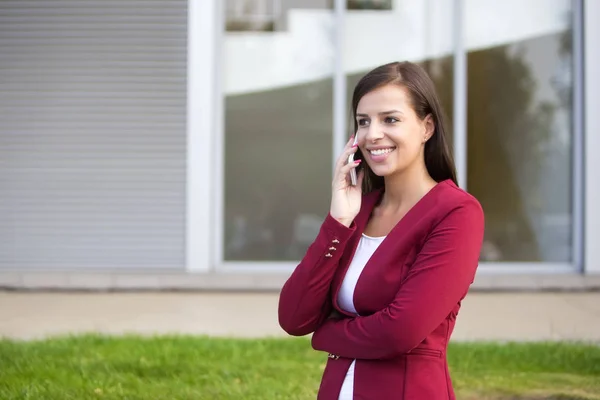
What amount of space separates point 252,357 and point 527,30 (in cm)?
586

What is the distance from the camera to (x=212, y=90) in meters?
9.52

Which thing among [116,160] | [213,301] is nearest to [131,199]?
[116,160]

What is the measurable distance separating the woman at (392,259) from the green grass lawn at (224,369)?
2.21 metres

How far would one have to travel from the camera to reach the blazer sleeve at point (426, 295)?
2123 mm

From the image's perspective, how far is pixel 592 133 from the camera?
9508mm

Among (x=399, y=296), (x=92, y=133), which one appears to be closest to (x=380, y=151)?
(x=399, y=296)

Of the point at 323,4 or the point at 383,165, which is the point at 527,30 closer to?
the point at 323,4

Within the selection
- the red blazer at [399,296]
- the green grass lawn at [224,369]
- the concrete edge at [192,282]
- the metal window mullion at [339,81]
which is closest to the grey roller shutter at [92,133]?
the concrete edge at [192,282]

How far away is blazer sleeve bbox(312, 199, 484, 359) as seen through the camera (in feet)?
6.97

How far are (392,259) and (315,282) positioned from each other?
0.71ft

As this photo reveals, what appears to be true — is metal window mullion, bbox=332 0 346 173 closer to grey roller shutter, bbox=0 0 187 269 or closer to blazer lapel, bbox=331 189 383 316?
grey roller shutter, bbox=0 0 187 269

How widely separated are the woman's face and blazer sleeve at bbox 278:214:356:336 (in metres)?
0.20

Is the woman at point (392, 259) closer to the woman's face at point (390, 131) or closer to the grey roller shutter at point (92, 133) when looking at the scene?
the woman's face at point (390, 131)

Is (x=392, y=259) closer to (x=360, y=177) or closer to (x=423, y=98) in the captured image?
(x=360, y=177)
